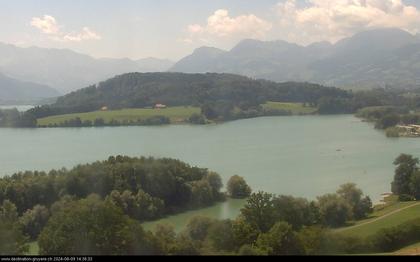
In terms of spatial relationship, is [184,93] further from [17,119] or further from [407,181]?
[407,181]

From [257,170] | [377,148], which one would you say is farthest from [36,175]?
[377,148]

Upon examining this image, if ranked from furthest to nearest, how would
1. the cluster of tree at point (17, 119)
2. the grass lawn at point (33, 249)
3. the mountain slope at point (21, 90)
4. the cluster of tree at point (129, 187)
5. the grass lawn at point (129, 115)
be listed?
the mountain slope at point (21, 90)
the cluster of tree at point (17, 119)
the grass lawn at point (129, 115)
the cluster of tree at point (129, 187)
the grass lawn at point (33, 249)

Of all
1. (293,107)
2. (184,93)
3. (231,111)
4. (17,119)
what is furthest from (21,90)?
(293,107)

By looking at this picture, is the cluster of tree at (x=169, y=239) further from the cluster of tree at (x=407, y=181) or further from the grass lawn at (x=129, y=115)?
the grass lawn at (x=129, y=115)

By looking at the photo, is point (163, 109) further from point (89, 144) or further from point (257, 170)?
point (257, 170)

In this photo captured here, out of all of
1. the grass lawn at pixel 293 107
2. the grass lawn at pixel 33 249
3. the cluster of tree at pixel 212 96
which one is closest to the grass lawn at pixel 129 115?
the cluster of tree at pixel 212 96

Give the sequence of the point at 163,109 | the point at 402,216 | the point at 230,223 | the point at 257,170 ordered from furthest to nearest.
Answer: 1. the point at 163,109
2. the point at 257,170
3. the point at 402,216
4. the point at 230,223
